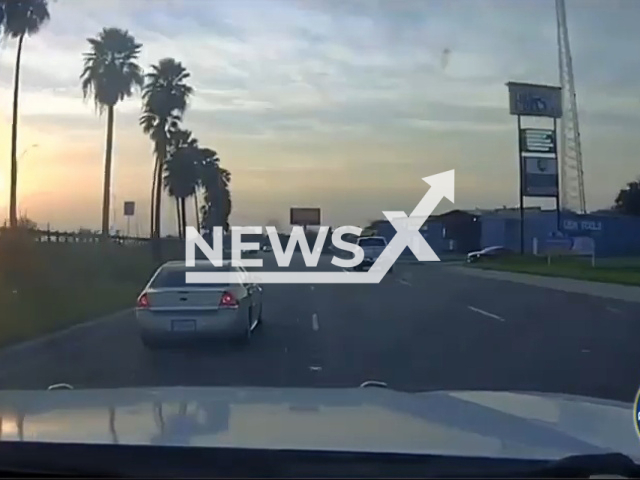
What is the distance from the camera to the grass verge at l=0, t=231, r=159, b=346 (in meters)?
22.3

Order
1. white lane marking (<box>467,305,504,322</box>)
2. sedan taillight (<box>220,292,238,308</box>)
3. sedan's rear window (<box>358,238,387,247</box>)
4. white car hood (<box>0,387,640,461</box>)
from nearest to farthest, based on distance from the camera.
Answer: white car hood (<box>0,387,640,461</box>) → sedan taillight (<box>220,292,238,308</box>) → white lane marking (<box>467,305,504,322</box>) → sedan's rear window (<box>358,238,387,247</box>)

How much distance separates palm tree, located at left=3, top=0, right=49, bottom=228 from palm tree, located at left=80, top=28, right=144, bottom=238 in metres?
8.88

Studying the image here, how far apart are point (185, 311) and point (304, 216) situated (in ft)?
392

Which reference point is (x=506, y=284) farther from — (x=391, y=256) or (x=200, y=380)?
(x=200, y=380)

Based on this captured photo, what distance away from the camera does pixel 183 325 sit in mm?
17109

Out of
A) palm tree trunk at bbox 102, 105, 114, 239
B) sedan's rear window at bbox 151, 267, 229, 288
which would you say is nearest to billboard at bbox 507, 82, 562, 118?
palm tree trunk at bbox 102, 105, 114, 239

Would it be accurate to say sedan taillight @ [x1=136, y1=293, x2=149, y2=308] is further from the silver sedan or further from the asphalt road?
the asphalt road

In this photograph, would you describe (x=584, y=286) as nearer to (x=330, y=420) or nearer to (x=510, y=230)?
(x=330, y=420)

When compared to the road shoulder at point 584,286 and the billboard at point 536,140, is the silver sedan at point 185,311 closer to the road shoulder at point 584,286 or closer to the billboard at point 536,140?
the road shoulder at point 584,286

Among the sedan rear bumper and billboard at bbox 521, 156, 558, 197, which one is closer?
the sedan rear bumper

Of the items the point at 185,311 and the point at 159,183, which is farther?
the point at 159,183

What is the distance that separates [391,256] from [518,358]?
1838 inches

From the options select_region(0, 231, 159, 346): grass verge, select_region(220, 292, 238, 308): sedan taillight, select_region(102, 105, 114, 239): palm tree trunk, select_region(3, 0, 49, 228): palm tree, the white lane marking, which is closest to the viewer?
select_region(220, 292, 238, 308): sedan taillight

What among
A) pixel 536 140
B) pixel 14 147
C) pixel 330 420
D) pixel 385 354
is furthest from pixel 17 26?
pixel 536 140
